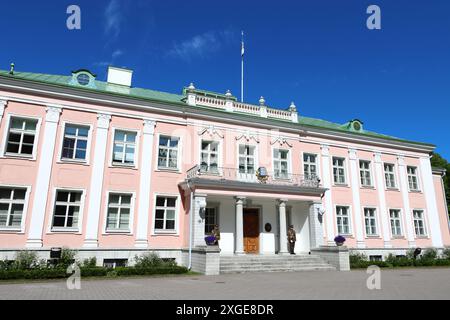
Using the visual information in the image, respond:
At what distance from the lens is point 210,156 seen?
71.4ft

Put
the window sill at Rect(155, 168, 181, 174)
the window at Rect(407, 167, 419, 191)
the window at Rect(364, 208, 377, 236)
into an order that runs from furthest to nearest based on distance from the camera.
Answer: the window at Rect(407, 167, 419, 191), the window at Rect(364, 208, 377, 236), the window sill at Rect(155, 168, 181, 174)

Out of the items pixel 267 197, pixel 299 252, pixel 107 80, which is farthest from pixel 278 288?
pixel 107 80

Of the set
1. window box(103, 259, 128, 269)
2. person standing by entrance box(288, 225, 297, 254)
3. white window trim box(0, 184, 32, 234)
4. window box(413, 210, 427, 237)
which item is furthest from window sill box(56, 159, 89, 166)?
window box(413, 210, 427, 237)

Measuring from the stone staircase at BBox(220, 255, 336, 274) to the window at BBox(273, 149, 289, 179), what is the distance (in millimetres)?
5619

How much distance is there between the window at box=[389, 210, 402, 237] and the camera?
2598cm

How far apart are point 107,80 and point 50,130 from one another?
6658mm

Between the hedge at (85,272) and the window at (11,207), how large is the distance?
3817 millimetres

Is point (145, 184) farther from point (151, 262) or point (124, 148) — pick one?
point (151, 262)

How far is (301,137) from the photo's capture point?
24828 millimetres

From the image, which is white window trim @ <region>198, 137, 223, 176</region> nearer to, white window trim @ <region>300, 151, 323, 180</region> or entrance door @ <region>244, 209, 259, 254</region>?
entrance door @ <region>244, 209, 259, 254</region>

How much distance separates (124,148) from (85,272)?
7424 mm

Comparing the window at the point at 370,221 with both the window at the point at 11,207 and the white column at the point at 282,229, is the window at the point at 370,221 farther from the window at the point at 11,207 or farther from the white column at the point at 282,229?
the window at the point at 11,207

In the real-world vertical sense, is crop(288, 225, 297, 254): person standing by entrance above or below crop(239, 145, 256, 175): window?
below

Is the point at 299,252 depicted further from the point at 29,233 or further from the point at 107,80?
the point at 107,80
